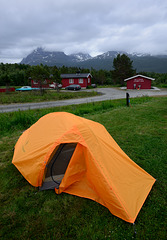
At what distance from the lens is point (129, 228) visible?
247 cm

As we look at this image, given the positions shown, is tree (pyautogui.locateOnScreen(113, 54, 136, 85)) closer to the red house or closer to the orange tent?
the red house

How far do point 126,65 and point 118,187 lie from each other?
43.8m

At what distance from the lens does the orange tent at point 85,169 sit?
276 centimetres

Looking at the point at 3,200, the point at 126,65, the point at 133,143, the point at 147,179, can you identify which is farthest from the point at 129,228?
the point at 126,65

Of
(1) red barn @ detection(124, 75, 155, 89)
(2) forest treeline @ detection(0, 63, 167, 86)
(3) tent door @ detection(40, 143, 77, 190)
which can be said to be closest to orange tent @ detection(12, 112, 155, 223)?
(3) tent door @ detection(40, 143, 77, 190)

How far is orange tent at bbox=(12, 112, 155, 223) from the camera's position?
2758 millimetres

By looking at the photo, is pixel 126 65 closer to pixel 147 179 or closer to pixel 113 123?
pixel 113 123

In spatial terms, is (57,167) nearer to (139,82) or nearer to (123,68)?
(139,82)

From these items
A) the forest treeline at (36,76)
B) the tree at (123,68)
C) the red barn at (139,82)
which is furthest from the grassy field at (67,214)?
the tree at (123,68)

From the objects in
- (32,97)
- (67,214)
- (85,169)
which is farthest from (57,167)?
(32,97)

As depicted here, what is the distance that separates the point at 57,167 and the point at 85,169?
0.71 meters

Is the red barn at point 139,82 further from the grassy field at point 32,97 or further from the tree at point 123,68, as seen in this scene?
the grassy field at point 32,97

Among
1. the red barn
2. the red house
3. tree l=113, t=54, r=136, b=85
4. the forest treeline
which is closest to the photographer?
A: the forest treeline

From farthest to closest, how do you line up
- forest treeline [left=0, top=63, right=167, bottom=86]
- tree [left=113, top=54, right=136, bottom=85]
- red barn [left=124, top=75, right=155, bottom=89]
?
tree [left=113, top=54, right=136, bottom=85] < red barn [left=124, top=75, right=155, bottom=89] < forest treeline [left=0, top=63, right=167, bottom=86]
